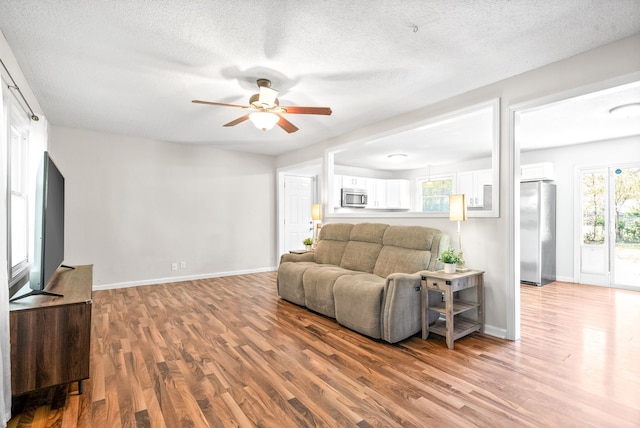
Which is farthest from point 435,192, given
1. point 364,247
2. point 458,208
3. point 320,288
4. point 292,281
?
point 320,288

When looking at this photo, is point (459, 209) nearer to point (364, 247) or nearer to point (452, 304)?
point (452, 304)

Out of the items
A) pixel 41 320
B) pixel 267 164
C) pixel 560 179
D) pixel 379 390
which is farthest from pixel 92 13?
pixel 560 179

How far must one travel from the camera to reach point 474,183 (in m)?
6.84

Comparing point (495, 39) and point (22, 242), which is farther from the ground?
point (495, 39)

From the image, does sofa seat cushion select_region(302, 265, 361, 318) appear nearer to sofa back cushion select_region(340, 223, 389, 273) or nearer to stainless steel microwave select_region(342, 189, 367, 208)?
sofa back cushion select_region(340, 223, 389, 273)

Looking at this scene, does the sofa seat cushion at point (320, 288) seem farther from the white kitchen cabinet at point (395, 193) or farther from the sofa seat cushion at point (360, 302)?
the white kitchen cabinet at point (395, 193)

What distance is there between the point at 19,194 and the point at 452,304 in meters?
4.04

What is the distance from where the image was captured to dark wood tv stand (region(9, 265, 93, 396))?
187cm

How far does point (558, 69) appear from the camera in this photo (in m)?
2.68

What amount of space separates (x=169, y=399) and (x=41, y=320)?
36.1 inches

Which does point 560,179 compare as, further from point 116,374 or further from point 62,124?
point 62,124

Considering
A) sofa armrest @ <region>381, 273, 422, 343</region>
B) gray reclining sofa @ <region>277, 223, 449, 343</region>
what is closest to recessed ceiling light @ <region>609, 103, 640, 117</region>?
gray reclining sofa @ <region>277, 223, 449, 343</region>

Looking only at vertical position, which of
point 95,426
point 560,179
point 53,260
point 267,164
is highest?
point 267,164

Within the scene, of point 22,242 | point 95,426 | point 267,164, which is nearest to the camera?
point 95,426
